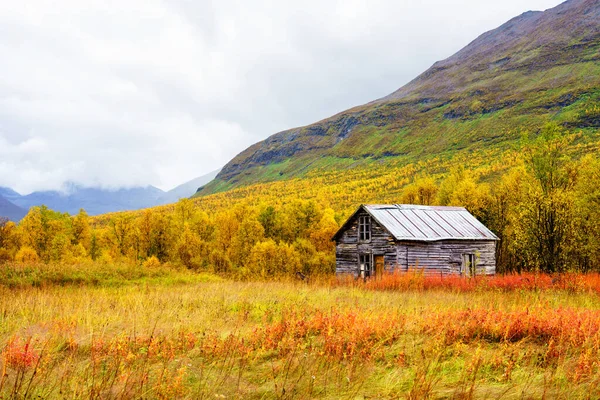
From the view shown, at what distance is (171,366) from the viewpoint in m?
5.68

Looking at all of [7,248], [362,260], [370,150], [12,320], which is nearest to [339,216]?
[362,260]

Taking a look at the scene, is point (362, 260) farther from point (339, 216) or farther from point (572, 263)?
point (339, 216)

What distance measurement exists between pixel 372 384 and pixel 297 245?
39790 mm

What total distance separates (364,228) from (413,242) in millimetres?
4063

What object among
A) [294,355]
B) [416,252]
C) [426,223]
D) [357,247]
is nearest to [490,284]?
[416,252]

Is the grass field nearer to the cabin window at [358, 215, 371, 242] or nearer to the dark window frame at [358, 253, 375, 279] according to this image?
the dark window frame at [358, 253, 375, 279]

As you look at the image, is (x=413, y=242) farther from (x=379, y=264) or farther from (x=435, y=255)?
(x=379, y=264)

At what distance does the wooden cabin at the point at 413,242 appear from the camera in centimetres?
2873

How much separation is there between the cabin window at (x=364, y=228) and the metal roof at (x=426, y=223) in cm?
100

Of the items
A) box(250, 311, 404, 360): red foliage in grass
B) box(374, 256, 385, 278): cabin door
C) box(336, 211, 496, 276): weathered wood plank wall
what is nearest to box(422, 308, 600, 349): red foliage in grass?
box(250, 311, 404, 360): red foliage in grass

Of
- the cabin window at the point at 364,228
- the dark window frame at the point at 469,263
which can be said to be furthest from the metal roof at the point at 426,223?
the dark window frame at the point at 469,263

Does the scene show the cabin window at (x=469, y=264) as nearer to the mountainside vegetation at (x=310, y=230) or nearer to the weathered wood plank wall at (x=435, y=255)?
the weathered wood plank wall at (x=435, y=255)

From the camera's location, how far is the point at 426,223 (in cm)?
3053

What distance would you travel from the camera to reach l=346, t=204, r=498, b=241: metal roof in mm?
28950
